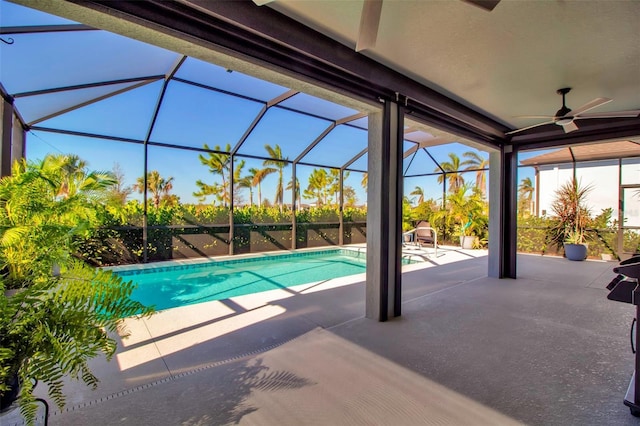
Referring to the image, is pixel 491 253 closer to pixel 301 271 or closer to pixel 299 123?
pixel 301 271

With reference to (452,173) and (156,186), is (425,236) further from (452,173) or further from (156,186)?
(156,186)

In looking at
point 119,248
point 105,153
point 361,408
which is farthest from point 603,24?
point 105,153

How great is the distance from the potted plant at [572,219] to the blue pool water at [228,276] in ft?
18.5

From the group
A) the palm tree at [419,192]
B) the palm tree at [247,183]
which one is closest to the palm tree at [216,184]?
the palm tree at [247,183]

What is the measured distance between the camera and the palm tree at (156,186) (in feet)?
26.3

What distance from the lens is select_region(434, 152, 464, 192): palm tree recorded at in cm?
1117

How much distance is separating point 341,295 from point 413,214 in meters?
7.81

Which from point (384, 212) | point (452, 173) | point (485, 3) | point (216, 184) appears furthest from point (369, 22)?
point (452, 173)

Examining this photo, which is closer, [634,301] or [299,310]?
[634,301]

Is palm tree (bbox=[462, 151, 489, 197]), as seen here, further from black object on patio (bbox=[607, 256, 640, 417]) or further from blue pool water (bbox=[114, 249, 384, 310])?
black object on patio (bbox=[607, 256, 640, 417])

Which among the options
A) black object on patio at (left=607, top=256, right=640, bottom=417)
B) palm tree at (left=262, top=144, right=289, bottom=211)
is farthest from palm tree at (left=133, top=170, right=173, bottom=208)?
black object on patio at (left=607, top=256, right=640, bottom=417)

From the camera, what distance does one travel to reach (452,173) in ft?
36.7

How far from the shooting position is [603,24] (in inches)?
96.0

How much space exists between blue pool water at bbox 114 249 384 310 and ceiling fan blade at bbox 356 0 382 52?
463cm
